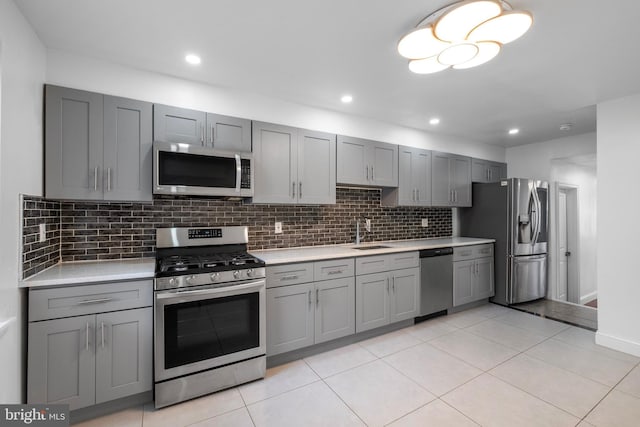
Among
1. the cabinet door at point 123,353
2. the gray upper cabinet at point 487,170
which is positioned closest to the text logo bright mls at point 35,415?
the cabinet door at point 123,353

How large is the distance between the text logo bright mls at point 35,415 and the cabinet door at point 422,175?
150 inches

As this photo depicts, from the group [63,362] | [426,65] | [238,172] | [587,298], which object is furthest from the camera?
[587,298]

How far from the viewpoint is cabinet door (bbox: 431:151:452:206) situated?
13.0ft

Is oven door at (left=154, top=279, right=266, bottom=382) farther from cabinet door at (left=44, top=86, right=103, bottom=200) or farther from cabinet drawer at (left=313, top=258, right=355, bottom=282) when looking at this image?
cabinet door at (left=44, top=86, right=103, bottom=200)

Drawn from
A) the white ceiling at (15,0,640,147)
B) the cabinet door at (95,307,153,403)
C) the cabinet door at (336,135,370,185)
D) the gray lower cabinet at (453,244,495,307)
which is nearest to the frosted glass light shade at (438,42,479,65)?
the white ceiling at (15,0,640,147)

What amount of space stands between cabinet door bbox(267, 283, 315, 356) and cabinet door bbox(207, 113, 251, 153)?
1325 millimetres

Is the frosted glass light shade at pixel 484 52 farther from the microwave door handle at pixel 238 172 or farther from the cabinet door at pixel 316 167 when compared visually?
the microwave door handle at pixel 238 172

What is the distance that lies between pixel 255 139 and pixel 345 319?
1.96m

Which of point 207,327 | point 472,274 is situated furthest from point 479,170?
point 207,327

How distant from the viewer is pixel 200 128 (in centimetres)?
243

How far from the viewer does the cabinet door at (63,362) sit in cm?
169

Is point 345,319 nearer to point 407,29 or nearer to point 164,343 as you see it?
point 164,343

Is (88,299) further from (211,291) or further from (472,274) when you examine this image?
(472,274)

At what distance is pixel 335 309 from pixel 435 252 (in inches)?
61.2
